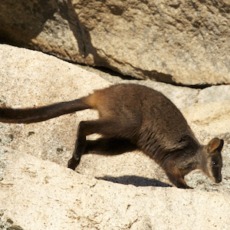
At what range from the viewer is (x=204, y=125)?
866cm

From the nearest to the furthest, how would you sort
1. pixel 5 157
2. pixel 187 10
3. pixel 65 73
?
1. pixel 5 157
2. pixel 65 73
3. pixel 187 10

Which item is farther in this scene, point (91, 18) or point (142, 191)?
point (91, 18)

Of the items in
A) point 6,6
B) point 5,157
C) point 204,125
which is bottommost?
point 204,125

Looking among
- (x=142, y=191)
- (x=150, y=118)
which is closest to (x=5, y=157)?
(x=142, y=191)

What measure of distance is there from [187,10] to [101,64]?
1.20 meters

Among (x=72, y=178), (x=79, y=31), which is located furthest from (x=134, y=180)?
(x=79, y=31)

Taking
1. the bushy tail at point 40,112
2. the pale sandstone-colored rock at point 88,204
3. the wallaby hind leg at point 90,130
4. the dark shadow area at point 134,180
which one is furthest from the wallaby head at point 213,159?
the pale sandstone-colored rock at point 88,204

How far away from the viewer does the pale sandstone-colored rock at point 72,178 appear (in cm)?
584

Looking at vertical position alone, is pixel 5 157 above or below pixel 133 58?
above

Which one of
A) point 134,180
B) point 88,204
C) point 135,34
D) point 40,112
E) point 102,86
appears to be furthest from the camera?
point 135,34

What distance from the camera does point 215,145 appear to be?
7.68m

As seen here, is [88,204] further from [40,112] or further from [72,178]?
[40,112]

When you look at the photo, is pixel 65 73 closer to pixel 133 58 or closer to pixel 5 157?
pixel 133 58

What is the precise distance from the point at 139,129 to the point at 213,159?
34.5 inches
